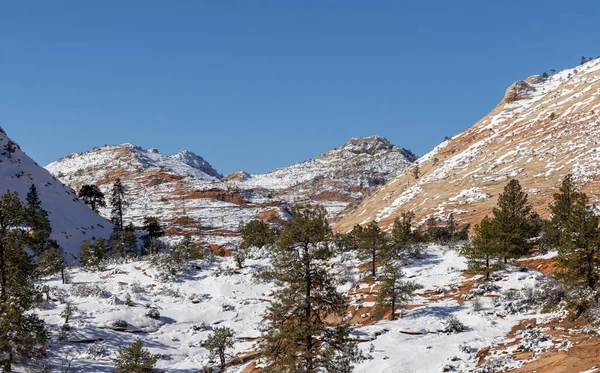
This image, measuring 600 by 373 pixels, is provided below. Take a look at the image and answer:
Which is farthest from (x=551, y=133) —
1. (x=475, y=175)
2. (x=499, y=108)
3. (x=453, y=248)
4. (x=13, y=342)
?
(x=13, y=342)

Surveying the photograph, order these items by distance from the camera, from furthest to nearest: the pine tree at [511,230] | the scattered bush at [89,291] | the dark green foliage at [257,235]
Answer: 1. the dark green foliage at [257,235]
2. the scattered bush at [89,291]
3. the pine tree at [511,230]

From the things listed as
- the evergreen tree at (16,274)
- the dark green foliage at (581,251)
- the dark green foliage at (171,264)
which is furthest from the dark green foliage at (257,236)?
the dark green foliage at (581,251)

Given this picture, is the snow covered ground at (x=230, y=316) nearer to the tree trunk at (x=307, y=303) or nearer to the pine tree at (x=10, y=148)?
the tree trunk at (x=307, y=303)

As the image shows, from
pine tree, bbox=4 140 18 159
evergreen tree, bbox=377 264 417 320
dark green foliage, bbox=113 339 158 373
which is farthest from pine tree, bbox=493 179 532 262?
pine tree, bbox=4 140 18 159

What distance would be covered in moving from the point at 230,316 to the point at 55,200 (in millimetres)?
70940

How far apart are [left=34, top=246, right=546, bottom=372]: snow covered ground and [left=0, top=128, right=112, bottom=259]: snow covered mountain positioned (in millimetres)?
34012

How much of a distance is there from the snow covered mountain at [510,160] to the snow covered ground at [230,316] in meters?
38.5

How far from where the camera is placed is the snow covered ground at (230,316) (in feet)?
75.8

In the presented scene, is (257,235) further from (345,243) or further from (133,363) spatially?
(133,363)

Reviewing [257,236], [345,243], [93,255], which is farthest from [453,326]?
[93,255]

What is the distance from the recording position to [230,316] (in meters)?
38.2

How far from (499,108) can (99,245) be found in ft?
447

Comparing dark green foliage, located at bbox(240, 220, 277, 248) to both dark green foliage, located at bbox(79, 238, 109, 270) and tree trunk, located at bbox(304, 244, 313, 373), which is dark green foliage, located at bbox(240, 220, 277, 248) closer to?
dark green foliage, located at bbox(79, 238, 109, 270)

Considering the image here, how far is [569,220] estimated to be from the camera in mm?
22312
